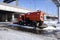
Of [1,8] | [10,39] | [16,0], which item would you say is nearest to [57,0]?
[10,39]

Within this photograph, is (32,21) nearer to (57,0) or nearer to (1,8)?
(57,0)

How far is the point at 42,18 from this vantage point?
27.6m

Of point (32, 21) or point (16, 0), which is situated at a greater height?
point (16, 0)

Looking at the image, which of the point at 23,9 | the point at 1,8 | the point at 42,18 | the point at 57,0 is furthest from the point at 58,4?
the point at 23,9

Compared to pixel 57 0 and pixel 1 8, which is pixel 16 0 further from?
pixel 57 0

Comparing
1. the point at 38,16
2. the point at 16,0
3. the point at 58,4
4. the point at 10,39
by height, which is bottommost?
the point at 10,39

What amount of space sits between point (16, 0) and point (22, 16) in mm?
49174

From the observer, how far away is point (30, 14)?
29031 millimetres

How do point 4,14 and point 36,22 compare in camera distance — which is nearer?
point 36,22

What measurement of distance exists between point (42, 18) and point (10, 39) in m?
15.8

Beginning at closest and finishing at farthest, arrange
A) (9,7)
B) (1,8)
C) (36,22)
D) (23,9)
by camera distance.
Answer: (36,22) → (1,8) → (9,7) → (23,9)

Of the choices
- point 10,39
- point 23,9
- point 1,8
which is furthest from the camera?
point 23,9

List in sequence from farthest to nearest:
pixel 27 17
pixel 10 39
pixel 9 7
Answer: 1. pixel 9 7
2. pixel 27 17
3. pixel 10 39

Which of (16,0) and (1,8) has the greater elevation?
(16,0)
